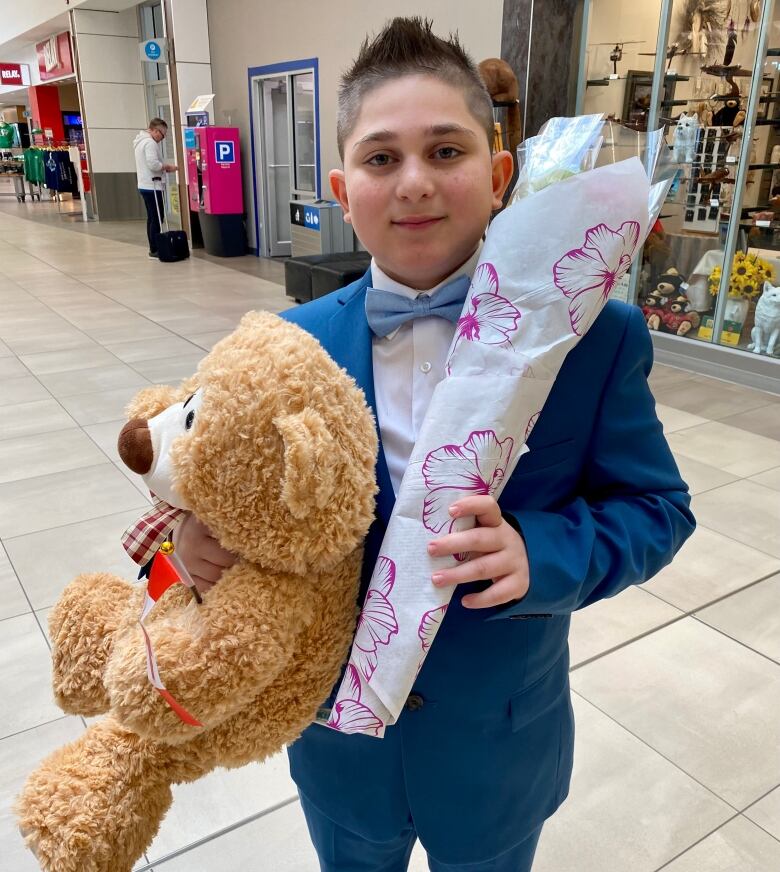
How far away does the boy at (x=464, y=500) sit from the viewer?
0.85m

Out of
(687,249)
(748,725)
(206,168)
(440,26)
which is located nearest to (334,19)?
(440,26)

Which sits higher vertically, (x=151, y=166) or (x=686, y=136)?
(x=686, y=136)

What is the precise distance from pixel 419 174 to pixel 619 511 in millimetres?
478

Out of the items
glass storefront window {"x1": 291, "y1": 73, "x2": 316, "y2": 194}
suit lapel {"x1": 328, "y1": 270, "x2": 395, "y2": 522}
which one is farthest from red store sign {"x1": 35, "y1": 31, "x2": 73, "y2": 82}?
suit lapel {"x1": 328, "y1": 270, "x2": 395, "y2": 522}

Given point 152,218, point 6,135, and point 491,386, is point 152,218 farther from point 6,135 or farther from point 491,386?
point 6,135

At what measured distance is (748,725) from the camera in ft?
7.23

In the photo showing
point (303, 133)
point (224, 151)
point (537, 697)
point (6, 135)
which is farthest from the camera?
point (6, 135)

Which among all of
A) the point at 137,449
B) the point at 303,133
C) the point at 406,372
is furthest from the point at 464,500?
the point at 303,133

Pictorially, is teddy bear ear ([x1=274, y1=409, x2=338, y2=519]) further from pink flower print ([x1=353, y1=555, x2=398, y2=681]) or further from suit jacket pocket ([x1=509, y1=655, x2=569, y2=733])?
suit jacket pocket ([x1=509, y1=655, x2=569, y2=733])

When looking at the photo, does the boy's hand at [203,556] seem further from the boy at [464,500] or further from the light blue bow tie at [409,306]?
the light blue bow tie at [409,306]

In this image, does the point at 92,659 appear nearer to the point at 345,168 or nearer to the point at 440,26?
the point at 345,168

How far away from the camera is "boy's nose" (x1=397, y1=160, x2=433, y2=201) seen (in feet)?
2.73

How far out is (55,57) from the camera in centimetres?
1744

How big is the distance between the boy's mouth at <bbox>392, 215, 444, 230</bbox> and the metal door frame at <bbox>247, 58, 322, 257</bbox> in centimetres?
924
